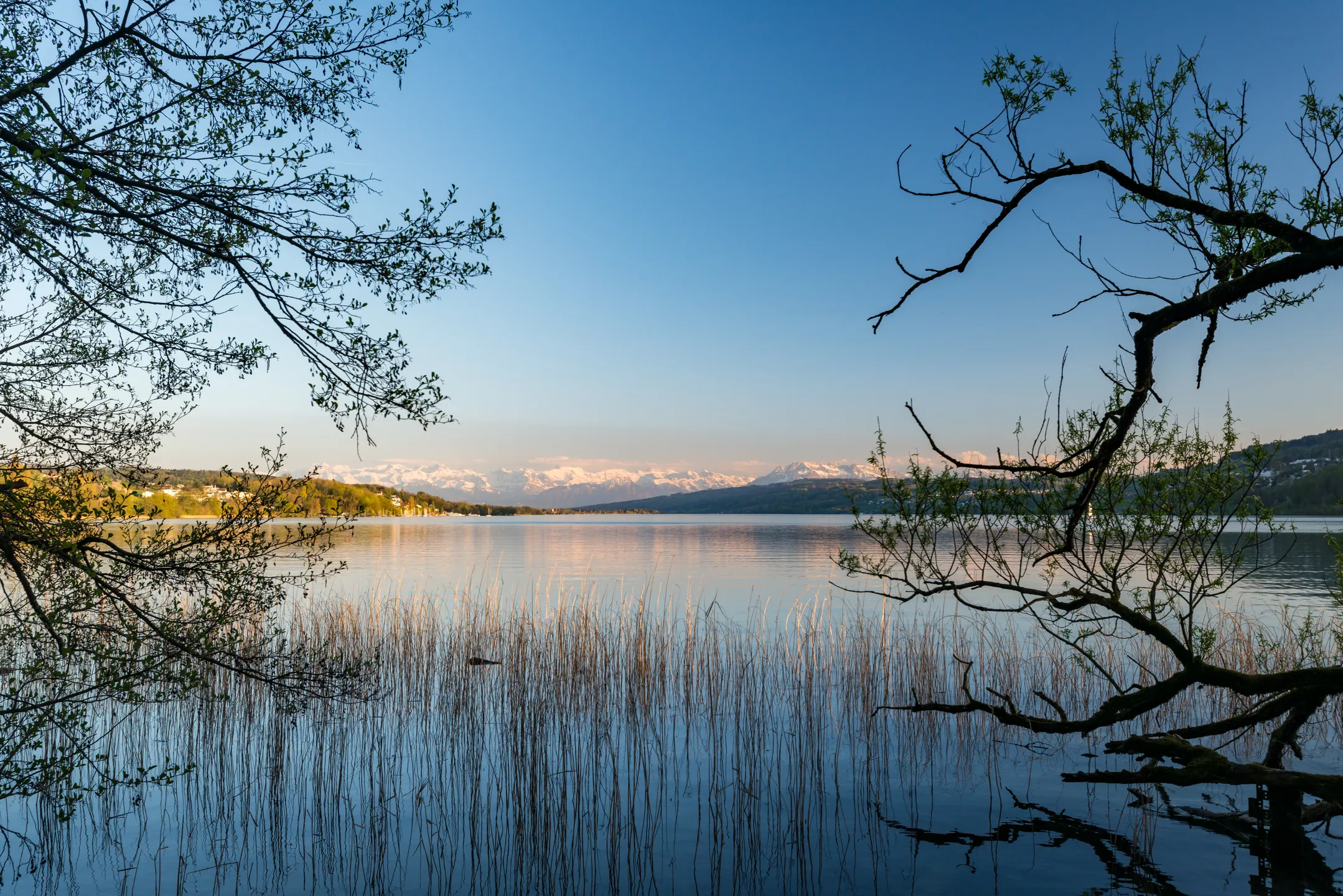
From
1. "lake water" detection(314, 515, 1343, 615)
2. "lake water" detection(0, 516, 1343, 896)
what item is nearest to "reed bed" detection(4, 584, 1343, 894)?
"lake water" detection(0, 516, 1343, 896)

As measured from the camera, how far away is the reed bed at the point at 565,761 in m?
6.58

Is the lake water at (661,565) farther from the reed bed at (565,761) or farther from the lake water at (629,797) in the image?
the lake water at (629,797)

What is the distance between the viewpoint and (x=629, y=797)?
25.9 feet

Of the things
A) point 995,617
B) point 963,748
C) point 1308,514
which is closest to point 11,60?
point 963,748

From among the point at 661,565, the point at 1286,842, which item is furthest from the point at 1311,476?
the point at 1286,842

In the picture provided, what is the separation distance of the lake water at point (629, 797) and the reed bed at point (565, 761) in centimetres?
3

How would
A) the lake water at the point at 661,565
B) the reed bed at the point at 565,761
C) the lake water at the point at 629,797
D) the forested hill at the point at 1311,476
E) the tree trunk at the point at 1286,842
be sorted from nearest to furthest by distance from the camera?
the tree trunk at the point at 1286,842, the lake water at the point at 629,797, the reed bed at the point at 565,761, the lake water at the point at 661,565, the forested hill at the point at 1311,476

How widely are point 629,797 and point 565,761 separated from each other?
1.10 m

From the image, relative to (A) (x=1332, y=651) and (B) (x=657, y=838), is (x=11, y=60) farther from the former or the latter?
(A) (x=1332, y=651)

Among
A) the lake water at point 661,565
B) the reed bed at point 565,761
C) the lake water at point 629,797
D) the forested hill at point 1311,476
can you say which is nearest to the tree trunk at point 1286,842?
the lake water at point 629,797

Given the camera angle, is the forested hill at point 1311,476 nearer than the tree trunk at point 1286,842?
No

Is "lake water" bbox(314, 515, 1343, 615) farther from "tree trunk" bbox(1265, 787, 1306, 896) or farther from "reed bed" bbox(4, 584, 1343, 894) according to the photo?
"tree trunk" bbox(1265, 787, 1306, 896)

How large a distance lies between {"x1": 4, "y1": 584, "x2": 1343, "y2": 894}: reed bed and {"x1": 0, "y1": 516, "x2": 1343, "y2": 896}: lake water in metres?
0.03

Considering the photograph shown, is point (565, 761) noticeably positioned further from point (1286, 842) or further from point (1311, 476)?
point (1311, 476)
